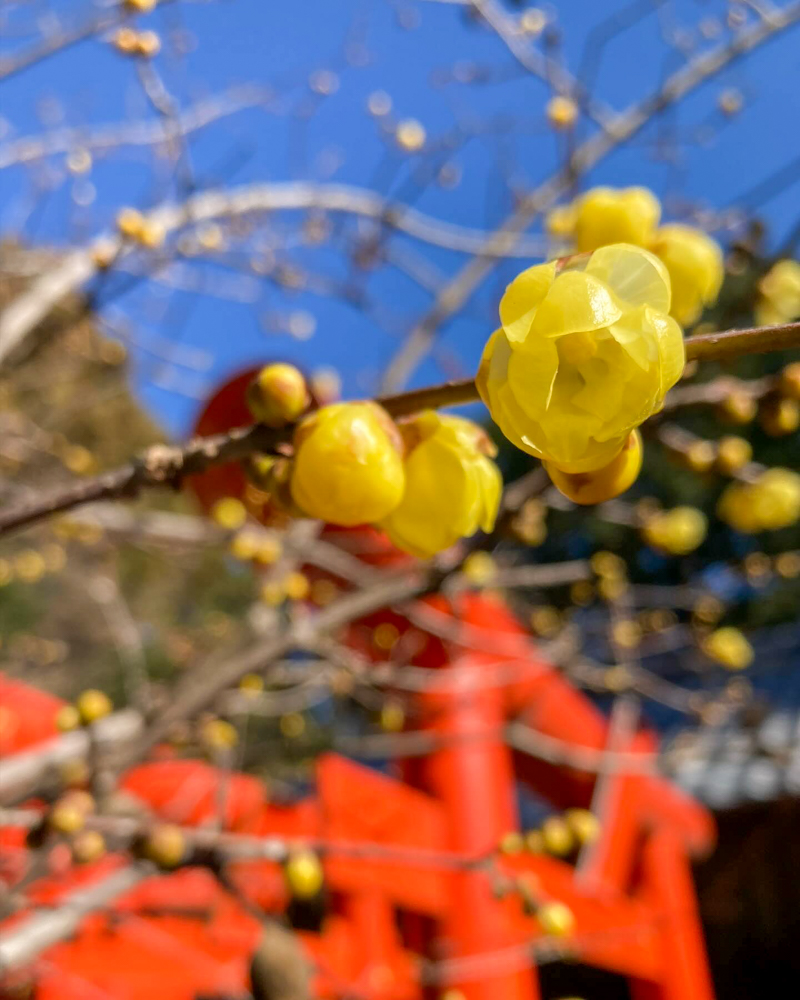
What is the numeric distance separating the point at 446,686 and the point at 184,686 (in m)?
0.81

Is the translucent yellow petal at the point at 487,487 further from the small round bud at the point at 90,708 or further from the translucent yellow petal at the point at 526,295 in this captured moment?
the small round bud at the point at 90,708

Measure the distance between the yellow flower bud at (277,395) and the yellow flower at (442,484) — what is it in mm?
71

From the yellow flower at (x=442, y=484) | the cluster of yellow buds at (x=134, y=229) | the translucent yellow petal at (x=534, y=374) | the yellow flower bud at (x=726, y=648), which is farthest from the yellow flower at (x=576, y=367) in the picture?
the yellow flower bud at (x=726, y=648)

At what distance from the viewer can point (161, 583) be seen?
9086mm

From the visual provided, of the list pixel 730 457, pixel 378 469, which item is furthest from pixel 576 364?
pixel 730 457

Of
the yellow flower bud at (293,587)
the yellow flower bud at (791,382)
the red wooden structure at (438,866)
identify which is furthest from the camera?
the yellow flower bud at (293,587)

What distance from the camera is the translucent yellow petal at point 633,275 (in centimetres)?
34

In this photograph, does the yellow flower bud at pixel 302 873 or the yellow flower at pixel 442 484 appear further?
the yellow flower bud at pixel 302 873

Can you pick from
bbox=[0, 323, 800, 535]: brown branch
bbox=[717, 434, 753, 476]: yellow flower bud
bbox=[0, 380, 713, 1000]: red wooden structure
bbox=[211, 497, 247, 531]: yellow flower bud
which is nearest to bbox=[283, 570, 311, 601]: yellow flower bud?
bbox=[211, 497, 247, 531]: yellow flower bud

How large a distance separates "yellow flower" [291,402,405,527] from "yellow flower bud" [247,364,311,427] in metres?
0.01

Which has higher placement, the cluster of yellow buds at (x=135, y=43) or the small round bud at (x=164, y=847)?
the cluster of yellow buds at (x=135, y=43)

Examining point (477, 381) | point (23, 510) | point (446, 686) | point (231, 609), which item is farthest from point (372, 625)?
point (231, 609)

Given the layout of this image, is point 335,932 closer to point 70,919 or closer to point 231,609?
point 70,919

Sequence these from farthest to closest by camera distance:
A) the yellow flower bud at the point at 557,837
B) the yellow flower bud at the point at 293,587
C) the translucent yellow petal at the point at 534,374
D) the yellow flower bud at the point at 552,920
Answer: the yellow flower bud at the point at 293,587, the yellow flower bud at the point at 557,837, the yellow flower bud at the point at 552,920, the translucent yellow petal at the point at 534,374
